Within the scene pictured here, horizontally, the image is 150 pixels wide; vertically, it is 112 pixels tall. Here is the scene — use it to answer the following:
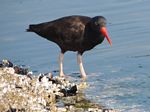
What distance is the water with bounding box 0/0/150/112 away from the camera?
8.27 m

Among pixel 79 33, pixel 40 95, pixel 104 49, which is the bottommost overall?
pixel 40 95

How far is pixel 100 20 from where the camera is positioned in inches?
391

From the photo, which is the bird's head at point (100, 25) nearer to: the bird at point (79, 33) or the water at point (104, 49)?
the bird at point (79, 33)

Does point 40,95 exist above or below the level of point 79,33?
below

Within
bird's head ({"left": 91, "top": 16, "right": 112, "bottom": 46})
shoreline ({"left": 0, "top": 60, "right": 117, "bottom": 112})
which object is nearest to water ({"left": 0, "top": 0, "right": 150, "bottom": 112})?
shoreline ({"left": 0, "top": 60, "right": 117, "bottom": 112})

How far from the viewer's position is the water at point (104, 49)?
827cm

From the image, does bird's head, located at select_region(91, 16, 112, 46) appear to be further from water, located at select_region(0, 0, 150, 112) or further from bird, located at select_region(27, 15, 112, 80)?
water, located at select_region(0, 0, 150, 112)

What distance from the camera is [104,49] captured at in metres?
11.0

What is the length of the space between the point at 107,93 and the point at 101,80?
29.9 inches

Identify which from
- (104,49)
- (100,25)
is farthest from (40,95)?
(104,49)

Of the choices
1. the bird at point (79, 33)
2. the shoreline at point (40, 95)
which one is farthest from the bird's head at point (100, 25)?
the shoreline at point (40, 95)

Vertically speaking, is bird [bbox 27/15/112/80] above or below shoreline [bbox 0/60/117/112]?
above

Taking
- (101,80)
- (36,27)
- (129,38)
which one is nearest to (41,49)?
(36,27)

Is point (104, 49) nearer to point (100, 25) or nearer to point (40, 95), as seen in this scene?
point (100, 25)
